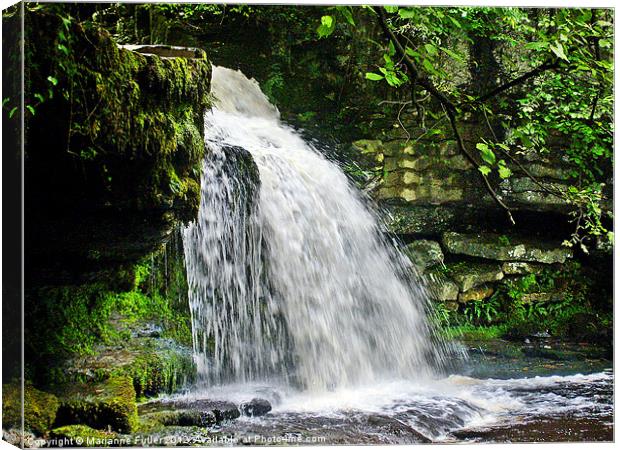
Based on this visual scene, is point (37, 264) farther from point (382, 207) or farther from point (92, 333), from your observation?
point (382, 207)

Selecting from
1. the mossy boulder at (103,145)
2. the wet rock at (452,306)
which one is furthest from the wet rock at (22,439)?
the wet rock at (452,306)

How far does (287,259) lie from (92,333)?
4.14 feet

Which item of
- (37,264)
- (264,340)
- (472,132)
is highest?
→ (472,132)

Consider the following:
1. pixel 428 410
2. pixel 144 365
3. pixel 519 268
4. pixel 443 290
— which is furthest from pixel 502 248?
pixel 144 365

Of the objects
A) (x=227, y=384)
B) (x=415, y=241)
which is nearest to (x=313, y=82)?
(x=415, y=241)

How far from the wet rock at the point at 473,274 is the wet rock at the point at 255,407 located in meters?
1.55

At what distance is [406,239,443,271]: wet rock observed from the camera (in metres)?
4.41

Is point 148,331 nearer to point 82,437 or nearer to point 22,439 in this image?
point 82,437

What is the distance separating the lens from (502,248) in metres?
4.56

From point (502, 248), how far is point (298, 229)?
4.52ft

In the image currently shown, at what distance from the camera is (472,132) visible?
410cm

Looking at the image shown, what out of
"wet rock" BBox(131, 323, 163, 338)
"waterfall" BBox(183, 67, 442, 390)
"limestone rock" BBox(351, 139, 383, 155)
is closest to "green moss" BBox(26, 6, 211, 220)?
"waterfall" BBox(183, 67, 442, 390)

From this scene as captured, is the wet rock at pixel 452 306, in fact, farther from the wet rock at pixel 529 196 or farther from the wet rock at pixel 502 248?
the wet rock at pixel 529 196

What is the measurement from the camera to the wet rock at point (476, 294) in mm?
4488
